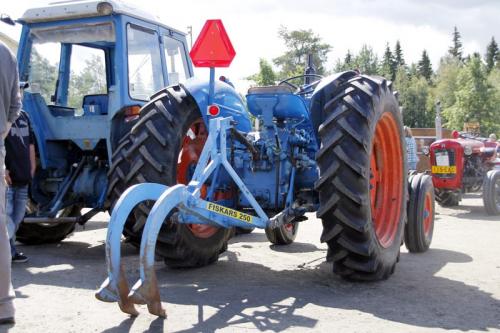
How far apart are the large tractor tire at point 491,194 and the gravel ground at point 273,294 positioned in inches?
150

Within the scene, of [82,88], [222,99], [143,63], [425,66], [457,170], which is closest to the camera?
[222,99]

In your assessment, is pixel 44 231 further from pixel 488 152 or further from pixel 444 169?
pixel 488 152

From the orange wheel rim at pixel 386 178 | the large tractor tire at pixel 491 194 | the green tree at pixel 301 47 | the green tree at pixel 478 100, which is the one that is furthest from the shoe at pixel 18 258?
the green tree at pixel 301 47

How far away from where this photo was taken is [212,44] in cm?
446

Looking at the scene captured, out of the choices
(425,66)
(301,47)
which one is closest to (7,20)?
(301,47)

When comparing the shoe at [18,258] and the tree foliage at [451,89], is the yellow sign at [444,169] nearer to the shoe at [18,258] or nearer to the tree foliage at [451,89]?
the shoe at [18,258]

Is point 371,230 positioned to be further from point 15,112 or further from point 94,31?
point 94,31

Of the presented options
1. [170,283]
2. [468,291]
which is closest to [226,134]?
[170,283]

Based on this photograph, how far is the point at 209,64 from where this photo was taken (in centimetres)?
455

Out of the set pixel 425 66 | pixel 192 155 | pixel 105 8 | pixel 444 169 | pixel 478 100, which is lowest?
pixel 444 169

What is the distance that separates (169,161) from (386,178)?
1992 mm

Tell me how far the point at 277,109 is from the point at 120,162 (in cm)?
154

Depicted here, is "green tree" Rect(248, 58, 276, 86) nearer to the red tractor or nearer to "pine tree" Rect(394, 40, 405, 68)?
the red tractor

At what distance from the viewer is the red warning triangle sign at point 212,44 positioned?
446 centimetres
